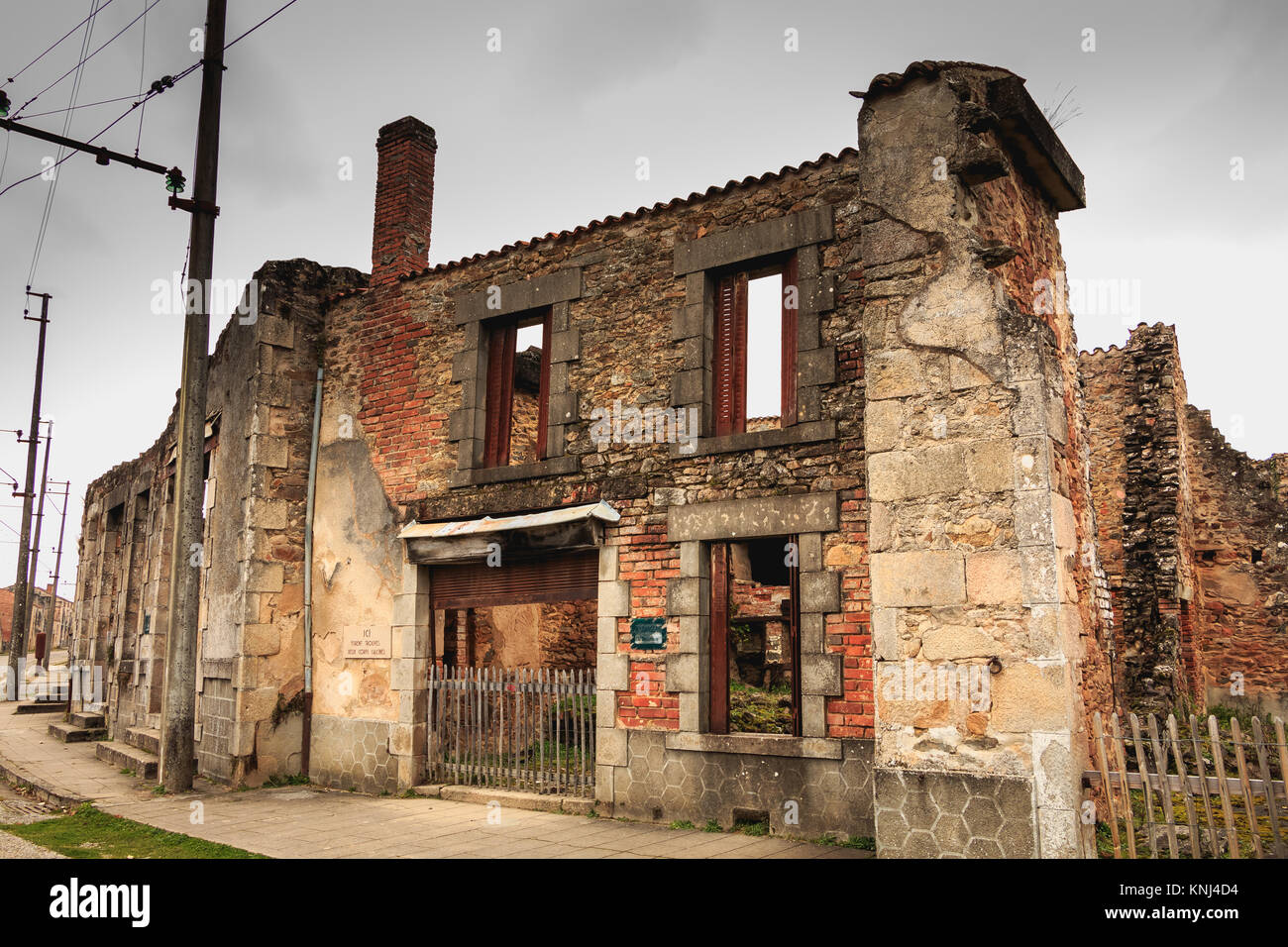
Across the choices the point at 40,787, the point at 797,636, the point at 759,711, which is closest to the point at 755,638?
the point at 759,711

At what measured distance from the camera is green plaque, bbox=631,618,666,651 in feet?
27.5

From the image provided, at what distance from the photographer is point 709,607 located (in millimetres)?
8336

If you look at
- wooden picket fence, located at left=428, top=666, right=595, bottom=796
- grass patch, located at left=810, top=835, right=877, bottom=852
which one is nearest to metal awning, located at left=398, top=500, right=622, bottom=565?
wooden picket fence, located at left=428, top=666, right=595, bottom=796

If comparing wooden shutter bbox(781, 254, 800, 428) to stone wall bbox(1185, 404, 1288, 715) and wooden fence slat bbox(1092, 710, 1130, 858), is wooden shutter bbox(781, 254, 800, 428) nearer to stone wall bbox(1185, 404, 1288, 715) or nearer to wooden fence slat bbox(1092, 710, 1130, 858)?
wooden fence slat bbox(1092, 710, 1130, 858)

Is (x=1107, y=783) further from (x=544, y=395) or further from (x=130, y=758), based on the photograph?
(x=130, y=758)

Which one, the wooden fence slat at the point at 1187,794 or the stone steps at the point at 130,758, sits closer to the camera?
the wooden fence slat at the point at 1187,794

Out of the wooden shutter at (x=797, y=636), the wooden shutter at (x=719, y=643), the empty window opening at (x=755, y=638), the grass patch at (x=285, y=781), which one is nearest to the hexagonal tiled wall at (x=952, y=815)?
the wooden shutter at (x=797, y=636)

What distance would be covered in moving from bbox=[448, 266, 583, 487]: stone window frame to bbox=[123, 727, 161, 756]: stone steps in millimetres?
6174

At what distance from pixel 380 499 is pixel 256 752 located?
10.2 ft

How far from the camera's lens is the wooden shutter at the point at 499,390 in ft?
33.6

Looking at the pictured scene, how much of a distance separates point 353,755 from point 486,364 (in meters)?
4.52

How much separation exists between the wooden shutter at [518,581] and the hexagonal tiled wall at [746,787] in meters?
1.60

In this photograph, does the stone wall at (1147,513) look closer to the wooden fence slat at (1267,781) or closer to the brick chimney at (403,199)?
the wooden fence slat at (1267,781)

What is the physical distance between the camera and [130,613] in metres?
16.4
